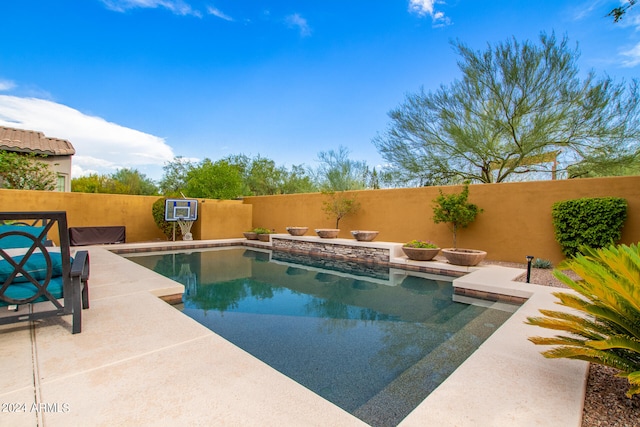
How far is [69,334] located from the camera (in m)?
2.51

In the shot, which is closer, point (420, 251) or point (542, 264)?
point (542, 264)

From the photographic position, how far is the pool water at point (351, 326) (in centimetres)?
228

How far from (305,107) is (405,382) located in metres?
12.7

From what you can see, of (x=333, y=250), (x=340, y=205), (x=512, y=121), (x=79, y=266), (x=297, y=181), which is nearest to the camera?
(x=79, y=266)

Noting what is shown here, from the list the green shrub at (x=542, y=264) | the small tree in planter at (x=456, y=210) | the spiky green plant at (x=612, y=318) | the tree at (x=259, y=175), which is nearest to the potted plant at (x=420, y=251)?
the small tree in planter at (x=456, y=210)

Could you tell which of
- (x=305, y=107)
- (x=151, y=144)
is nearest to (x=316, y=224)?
(x=305, y=107)

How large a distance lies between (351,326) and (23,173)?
12.7m

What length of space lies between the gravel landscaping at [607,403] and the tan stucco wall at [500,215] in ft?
18.3

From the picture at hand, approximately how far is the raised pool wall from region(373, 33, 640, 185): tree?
2.39 metres

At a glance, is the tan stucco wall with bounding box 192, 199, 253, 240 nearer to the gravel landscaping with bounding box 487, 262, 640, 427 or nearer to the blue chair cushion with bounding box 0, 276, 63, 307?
the blue chair cushion with bounding box 0, 276, 63, 307

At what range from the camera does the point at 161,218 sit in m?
11.5

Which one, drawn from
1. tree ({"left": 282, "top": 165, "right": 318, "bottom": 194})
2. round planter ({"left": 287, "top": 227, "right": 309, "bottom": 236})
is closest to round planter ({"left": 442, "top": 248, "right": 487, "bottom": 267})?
round planter ({"left": 287, "top": 227, "right": 309, "bottom": 236})

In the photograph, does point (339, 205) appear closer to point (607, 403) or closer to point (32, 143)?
point (607, 403)

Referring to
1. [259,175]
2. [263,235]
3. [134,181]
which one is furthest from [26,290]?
[134,181]
